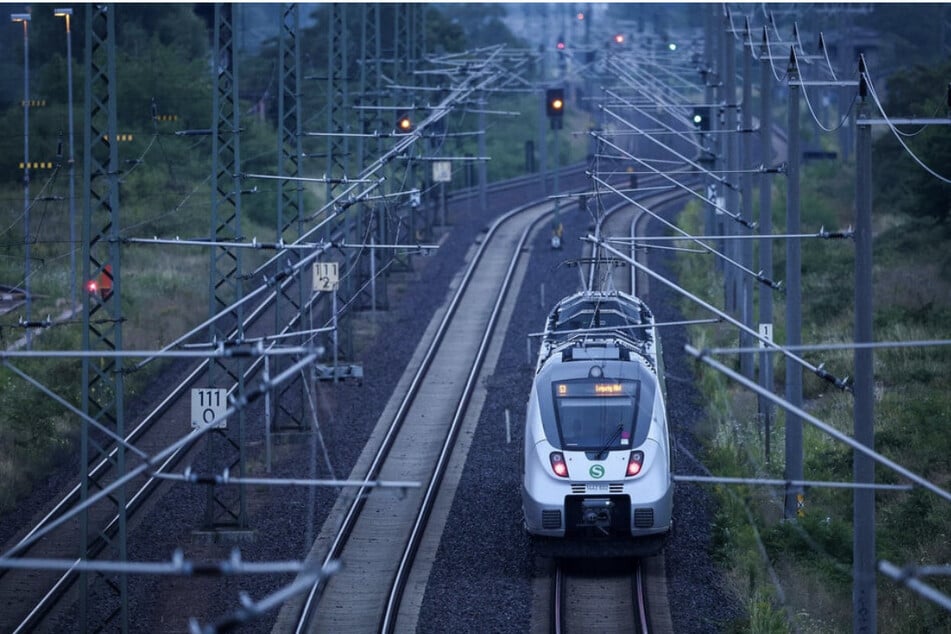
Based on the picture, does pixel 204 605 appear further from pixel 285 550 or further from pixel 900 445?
pixel 900 445

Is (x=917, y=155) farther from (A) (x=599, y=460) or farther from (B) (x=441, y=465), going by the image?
(A) (x=599, y=460)

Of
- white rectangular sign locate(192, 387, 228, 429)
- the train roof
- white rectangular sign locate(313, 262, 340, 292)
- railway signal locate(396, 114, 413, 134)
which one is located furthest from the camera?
railway signal locate(396, 114, 413, 134)

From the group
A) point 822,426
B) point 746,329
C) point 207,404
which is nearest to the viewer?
point 822,426

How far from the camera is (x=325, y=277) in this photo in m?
21.5

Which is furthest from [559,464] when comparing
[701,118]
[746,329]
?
[701,118]

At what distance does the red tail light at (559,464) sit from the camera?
15156 millimetres

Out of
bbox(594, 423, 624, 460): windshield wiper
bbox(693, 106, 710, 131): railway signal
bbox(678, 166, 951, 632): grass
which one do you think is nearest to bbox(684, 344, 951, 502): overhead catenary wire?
bbox(678, 166, 951, 632): grass

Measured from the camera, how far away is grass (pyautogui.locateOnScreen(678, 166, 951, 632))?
14797 millimetres

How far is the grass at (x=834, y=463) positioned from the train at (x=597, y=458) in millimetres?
1543

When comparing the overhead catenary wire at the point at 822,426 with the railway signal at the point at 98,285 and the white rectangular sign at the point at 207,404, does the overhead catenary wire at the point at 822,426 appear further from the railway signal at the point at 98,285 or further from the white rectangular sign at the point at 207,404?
the white rectangular sign at the point at 207,404

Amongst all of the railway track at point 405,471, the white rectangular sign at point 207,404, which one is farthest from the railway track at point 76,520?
the railway track at point 405,471

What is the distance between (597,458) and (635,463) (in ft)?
1.45

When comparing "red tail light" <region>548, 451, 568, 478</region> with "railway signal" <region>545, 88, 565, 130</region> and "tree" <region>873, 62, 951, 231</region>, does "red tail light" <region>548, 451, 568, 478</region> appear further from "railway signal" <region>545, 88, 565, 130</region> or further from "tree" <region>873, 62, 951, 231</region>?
"railway signal" <region>545, 88, 565, 130</region>

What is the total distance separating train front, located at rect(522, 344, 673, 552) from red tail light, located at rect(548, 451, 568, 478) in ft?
0.04
